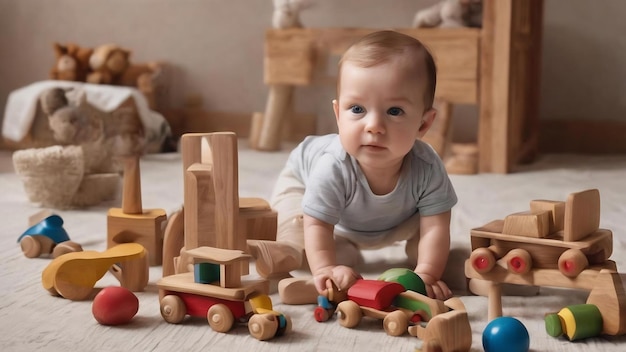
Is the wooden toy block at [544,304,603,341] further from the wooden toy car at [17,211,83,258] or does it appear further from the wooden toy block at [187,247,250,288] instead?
the wooden toy car at [17,211,83,258]

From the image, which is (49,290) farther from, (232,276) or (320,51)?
(320,51)

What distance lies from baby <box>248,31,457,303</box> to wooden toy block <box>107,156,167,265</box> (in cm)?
20

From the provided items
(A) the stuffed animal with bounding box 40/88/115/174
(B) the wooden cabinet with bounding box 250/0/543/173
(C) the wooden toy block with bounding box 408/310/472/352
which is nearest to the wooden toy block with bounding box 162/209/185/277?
(C) the wooden toy block with bounding box 408/310/472/352

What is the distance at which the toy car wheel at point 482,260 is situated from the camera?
3.14 ft

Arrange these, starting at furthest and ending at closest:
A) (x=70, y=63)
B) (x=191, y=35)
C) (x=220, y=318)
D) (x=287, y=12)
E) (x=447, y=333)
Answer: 1. (x=191, y=35)
2. (x=70, y=63)
3. (x=287, y=12)
4. (x=220, y=318)
5. (x=447, y=333)

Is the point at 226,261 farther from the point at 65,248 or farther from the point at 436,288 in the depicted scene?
the point at 65,248

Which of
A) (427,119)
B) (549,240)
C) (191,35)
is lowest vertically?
(549,240)

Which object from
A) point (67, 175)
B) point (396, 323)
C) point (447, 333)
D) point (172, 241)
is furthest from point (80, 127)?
point (447, 333)

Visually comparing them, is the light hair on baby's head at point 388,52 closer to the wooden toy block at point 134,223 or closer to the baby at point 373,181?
the baby at point 373,181

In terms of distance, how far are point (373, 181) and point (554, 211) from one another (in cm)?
27

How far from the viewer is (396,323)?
36.2 inches

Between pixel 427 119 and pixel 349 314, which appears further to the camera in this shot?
pixel 427 119

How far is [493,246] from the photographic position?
0.98 m

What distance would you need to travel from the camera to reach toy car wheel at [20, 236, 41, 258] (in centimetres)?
131
